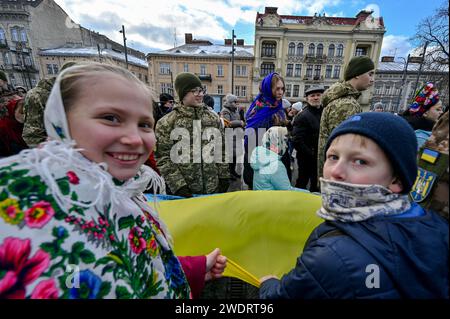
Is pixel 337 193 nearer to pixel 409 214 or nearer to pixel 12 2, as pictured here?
pixel 409 214

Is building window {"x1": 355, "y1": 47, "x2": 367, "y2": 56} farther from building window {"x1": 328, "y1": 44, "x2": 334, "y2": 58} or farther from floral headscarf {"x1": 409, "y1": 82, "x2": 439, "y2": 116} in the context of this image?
floral headscarf {"x1": 409, "y1": 82, "x2": 439, "y2": 116}

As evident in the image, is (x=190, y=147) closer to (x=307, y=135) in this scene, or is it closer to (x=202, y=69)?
(x=307, y=135)

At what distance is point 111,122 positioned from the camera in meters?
0.78

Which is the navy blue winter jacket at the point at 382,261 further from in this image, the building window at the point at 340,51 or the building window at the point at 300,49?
the building window at the point at 340,51

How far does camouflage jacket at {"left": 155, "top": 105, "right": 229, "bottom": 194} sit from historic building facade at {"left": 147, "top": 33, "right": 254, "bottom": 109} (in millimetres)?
30466

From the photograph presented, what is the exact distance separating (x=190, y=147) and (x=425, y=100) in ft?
9.10

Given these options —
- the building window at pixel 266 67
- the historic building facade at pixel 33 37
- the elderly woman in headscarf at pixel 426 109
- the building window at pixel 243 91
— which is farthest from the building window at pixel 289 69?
the elderly woman in headscarf at pixel 426 109

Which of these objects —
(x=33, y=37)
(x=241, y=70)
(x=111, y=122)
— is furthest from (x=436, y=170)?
(x=33, y=37)

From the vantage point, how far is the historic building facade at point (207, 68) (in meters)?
32.4

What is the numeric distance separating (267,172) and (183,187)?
98cm

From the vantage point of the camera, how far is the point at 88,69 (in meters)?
0.82

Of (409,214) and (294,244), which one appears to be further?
(294,244)

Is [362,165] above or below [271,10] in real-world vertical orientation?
below
